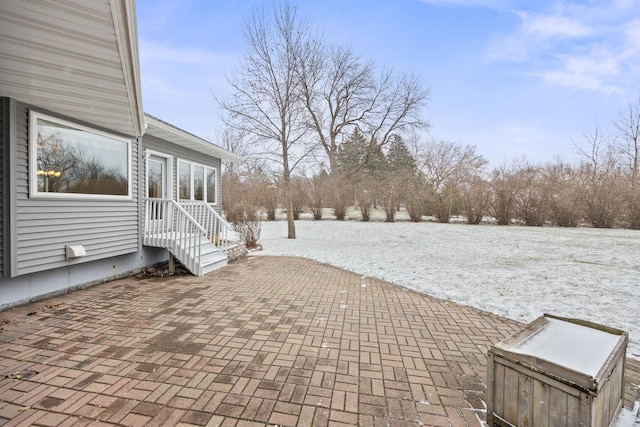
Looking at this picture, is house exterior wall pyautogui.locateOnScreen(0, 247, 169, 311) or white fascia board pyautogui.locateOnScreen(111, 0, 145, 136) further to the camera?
house exterior wall pyautogui.locateOnScreen(0, 247, 169, 311)

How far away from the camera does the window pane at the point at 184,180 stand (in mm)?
7668

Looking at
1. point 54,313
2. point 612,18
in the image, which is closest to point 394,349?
point 54,313

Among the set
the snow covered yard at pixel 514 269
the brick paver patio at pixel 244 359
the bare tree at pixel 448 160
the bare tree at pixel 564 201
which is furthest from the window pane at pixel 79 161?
the bare tree at pixel 448 160

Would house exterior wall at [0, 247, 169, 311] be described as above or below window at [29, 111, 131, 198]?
below

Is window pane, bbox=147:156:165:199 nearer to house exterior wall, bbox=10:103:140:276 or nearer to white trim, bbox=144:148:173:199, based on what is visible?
white trim, bbox=144:148:173:199

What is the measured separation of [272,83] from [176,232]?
7.42 meters

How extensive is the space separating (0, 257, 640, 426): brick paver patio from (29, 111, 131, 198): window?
1.71 metres

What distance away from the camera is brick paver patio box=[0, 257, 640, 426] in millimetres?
1933

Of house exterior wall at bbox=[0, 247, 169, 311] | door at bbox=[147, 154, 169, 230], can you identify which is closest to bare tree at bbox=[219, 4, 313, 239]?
door at bbox=[147, 154, 169, 230]

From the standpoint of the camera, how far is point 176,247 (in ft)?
18.5

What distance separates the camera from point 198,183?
8.65 meters

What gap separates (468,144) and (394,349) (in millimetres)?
33617

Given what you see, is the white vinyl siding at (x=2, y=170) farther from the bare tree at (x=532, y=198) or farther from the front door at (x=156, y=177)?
the bare tree at (x=532, y=198)

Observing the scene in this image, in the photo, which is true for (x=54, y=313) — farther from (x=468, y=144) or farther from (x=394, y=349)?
Result: (x=468, y=144)
